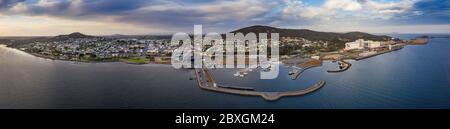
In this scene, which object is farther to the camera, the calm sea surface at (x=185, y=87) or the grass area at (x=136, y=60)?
the grass area at (x=136, y=60)

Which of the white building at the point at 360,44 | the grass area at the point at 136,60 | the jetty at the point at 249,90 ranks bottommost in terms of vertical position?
the jetty at the point at 249,90

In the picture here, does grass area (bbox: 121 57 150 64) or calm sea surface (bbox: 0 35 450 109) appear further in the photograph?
grass area (bbox: 121 57 150 64)

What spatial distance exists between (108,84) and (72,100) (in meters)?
0.91

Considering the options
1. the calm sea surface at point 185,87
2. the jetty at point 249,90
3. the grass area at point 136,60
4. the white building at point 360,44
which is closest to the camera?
the calm sea surface at point 185,87

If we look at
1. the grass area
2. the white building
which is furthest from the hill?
the grass area

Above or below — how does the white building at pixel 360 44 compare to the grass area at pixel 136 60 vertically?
above

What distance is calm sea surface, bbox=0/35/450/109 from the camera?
11.7 feet

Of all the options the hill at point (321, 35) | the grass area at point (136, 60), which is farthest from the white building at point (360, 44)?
the grass area at point (136, 60)

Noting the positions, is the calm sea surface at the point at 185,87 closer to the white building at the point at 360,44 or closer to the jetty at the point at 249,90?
the jetty at the point at 249,90

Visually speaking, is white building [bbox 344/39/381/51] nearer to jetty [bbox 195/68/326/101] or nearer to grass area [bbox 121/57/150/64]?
jetty [bbox 195/68/326/101]

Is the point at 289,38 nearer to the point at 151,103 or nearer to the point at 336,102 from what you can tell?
the point at 336,102

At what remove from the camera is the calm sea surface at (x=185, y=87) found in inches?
141

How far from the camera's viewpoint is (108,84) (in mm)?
4449

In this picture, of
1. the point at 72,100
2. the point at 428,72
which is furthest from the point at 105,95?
the point at 428,72
